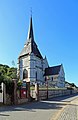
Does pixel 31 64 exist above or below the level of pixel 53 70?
above

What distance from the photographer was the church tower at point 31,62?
89312 mm

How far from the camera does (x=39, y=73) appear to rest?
311 feet

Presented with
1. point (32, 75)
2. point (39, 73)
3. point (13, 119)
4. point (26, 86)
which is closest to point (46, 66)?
point (39, 73)

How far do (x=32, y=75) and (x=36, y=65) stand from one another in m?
5.77

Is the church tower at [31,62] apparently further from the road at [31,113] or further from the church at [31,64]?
the road at [31,113]

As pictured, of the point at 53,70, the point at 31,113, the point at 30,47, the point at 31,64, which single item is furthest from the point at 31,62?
the point at 31,113

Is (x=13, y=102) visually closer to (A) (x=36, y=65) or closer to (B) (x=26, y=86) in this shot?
(B) (x=26, y=86)

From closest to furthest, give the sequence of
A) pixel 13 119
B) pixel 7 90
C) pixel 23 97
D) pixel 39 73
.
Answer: pixel 13 119 < pixel 7 90 < pixel 23 97 < pixel 39 73

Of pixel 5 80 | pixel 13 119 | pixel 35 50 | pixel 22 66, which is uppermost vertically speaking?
pixel 35 50

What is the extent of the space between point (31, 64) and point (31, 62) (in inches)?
29.7

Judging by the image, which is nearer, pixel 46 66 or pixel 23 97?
pixel 23 97

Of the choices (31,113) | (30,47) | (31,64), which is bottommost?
(31,113)

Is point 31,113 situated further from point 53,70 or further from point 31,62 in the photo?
point 53,70

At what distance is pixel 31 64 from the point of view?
9000cm
